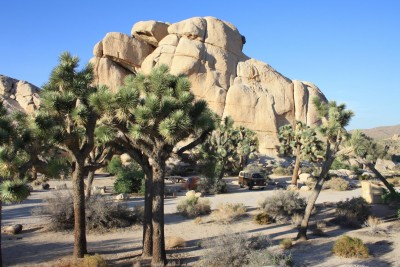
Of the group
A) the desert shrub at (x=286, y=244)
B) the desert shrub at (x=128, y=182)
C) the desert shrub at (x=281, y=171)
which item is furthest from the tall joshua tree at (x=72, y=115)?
the desert shrub at (x=281, y=171)

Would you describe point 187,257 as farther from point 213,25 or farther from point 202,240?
point 213,25

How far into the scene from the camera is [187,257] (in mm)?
12297

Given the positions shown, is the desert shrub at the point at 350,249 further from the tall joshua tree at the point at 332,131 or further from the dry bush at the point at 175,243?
the dry bush at the point at 175,243

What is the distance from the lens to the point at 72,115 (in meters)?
10.5

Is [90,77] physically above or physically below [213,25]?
below

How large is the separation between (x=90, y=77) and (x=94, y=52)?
45.7m

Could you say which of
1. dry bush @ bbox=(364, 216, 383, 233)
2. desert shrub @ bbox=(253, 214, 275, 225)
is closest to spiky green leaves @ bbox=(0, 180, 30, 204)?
desert shrub @ bbox=(253, 214, 275, 225)

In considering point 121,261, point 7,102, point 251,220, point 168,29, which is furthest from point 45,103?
point 168,29

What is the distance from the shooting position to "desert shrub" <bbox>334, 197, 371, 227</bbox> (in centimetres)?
1698

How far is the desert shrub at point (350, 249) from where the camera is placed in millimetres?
12047

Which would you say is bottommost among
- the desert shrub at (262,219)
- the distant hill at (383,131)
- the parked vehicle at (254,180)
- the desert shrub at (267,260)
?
the desert shrub at (267,260)

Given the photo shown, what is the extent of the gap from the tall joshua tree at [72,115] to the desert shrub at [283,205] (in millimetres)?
10286

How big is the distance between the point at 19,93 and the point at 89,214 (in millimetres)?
43017

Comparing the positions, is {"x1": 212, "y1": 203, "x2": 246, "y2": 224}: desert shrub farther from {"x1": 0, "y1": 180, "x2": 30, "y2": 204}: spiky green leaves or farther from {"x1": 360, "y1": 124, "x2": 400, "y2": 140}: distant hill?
{"x1": 360, "y1": 124, "x2": 400, "y2": 140}: distant hill
